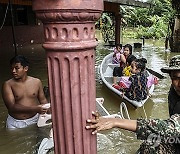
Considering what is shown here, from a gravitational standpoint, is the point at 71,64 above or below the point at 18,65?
above

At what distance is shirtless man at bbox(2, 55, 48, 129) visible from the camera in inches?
147

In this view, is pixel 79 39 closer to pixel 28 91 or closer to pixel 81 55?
pixel 81 55

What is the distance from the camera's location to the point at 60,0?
106 centimetres

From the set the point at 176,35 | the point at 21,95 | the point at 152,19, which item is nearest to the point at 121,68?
the point at 21,95

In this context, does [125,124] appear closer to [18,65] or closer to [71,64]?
[71,64]

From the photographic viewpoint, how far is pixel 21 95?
4.00 metres

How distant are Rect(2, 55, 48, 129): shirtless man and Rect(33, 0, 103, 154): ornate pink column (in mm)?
2432

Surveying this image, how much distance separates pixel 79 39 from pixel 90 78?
0.20 metres

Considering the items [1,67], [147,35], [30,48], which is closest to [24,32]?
[30,48]

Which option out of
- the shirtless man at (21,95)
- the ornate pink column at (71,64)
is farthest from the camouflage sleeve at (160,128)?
the shirtless man at (21,95)

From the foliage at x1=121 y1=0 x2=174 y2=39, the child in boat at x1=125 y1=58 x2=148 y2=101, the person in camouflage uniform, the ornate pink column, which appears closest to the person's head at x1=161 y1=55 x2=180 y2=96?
the person in camouflage uniform

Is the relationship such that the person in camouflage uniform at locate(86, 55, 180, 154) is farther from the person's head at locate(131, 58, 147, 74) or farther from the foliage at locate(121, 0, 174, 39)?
the foliage at locate(121, 0, 174, 39)

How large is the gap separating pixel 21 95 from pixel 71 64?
307 centimetres

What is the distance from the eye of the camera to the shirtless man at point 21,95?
3.74 meters
